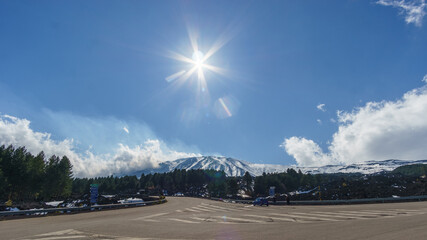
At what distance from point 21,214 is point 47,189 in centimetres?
5800

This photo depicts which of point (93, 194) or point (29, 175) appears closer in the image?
point (93, 194)

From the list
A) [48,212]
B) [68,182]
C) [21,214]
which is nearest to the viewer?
[21,214]

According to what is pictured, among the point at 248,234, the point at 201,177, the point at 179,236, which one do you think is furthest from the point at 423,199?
the point at 201,177

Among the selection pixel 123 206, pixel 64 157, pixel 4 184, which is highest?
pixel 64 157

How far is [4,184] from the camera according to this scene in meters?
50.2

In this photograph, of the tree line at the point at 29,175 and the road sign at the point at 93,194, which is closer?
the road sign at the point at 93,194

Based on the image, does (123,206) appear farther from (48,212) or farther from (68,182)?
(68,182)

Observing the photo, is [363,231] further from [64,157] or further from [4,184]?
[64,157]

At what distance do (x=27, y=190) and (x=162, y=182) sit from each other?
380 ft

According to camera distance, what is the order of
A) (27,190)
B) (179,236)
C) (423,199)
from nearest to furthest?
1. (179,236)
2. (423,199)
3. (27,190)

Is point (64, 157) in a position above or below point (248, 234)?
→ above

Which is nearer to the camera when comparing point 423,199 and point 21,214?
point 21,214

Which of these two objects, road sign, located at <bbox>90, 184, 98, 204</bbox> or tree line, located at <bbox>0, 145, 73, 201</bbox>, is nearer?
road sign, located at <bbox>90, 184, 98, 204</bbox>

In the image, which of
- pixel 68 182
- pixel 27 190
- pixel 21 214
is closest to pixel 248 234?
pixel 21 214
